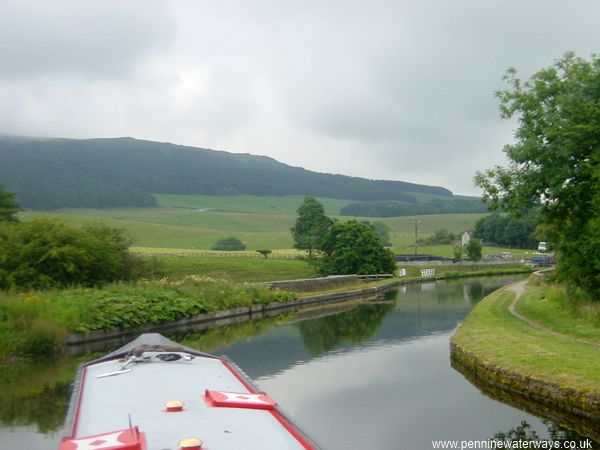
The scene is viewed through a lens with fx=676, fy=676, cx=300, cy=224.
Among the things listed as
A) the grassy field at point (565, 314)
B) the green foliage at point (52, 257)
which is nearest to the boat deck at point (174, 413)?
the grassy field at point (565, 314)

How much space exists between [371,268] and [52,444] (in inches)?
2351

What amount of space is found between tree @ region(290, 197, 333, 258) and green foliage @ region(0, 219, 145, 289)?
48.6 meters

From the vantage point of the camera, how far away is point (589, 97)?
23641 millimetres

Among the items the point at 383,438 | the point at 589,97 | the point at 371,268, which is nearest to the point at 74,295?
the point at 383,438

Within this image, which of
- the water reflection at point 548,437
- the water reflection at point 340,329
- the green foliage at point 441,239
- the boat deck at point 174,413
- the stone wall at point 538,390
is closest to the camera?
the boat deck at point 174,413

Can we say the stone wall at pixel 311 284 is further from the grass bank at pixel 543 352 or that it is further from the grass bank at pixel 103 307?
the grass bank at pixel 543 352

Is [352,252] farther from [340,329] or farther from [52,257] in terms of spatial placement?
[52,257]

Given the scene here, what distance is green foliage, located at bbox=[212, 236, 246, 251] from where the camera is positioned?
11875 cm

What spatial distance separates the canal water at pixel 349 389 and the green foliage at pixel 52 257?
888 cm

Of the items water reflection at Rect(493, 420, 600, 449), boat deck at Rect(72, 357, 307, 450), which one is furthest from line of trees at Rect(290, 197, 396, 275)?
boat deck at Rect(72, 357, 307, 450)

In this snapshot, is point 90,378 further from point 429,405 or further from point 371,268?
point 371,268

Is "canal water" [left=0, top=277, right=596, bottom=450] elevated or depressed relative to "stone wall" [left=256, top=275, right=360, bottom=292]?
elevated

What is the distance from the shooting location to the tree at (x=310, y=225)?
8488 centimetres

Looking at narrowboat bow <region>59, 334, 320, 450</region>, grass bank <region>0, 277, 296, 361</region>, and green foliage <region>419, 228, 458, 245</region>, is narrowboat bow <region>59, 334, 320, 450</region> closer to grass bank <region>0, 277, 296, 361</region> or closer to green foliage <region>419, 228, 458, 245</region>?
grass bank <region>0, 277, 296, 361</region>
